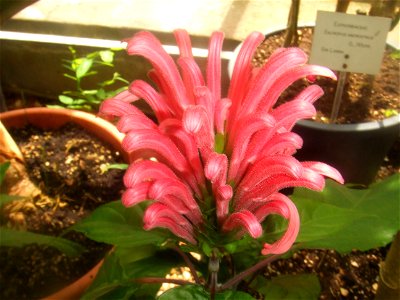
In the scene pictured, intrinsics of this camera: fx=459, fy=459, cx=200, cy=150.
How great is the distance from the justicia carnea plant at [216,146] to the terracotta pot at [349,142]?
1.59 ft

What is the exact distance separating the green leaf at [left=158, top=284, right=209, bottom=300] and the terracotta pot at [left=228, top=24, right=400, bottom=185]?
562mm

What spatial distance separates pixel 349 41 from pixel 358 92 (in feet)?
1.04

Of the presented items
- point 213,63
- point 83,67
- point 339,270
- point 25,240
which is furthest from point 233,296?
point 83,67

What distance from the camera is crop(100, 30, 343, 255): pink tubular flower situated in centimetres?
50

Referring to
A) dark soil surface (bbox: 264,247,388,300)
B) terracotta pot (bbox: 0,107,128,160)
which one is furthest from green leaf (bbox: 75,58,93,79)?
dark soil surface (bbox: 264,247,388,300)

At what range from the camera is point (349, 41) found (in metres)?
0.93

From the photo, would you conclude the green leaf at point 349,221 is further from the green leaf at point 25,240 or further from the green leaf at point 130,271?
the green leaf at point 25,240

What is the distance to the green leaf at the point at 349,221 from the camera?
2.21 ft

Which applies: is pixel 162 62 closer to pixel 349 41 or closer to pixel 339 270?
pixel 349 41

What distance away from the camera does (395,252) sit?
0.73m

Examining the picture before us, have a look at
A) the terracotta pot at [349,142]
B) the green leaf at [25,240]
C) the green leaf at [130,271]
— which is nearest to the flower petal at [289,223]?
the green leaf at [130,271]

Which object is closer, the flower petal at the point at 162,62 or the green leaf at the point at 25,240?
the flower petal at the point at 162,62

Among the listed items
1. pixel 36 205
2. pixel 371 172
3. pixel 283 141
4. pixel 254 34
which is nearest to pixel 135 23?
pixel 36 205

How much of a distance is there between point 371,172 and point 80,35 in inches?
41.5
